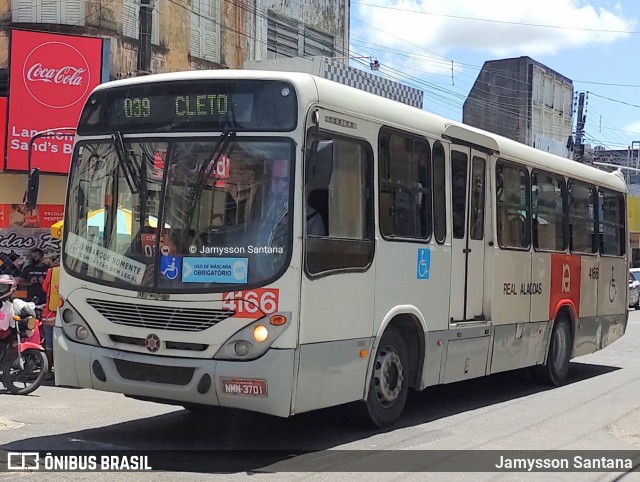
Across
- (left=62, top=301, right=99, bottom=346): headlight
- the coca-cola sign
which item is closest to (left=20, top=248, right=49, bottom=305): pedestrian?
the coca-cola sign

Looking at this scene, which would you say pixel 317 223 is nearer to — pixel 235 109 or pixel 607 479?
pixel 235 109

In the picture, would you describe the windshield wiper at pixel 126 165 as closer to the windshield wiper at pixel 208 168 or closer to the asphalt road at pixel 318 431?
the windshield wiper at pixel 208 168

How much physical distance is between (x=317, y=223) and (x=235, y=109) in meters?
1.16

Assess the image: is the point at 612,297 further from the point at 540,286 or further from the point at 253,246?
the point at 253,246

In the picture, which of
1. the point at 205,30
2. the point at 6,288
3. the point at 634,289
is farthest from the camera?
the point at 634,289

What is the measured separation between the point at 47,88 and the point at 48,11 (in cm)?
234

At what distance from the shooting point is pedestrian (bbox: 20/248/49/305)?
16719 mm

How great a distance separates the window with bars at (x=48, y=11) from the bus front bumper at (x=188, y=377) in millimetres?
15438

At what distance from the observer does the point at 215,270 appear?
738cm

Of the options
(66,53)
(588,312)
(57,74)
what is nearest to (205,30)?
(66,53)

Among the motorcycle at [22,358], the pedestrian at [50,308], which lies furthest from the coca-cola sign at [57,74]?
the motorcycle at [22,358]

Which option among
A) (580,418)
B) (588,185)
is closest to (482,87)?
(588,185)

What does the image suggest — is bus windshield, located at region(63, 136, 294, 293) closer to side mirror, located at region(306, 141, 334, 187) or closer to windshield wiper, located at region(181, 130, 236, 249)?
windshield wiper, located at region(181, 130, 236, 249)

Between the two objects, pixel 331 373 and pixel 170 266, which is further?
pixel 331 373
